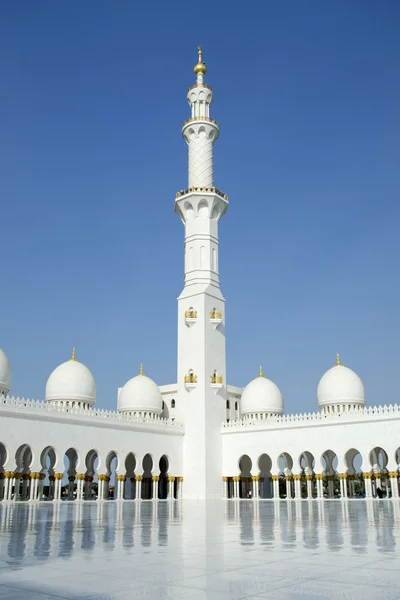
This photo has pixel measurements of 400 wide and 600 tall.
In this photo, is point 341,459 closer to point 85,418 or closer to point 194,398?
point 194,398

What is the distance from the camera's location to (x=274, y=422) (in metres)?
32.1

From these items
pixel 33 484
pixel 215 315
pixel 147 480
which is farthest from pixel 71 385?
pixel 215 315

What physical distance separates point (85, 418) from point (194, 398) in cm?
684

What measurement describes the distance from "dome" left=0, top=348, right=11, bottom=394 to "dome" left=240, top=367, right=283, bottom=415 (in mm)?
14210

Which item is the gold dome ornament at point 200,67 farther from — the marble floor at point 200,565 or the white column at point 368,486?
the marble floor at point 200,565

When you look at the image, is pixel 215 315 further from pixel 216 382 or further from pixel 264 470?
pixel 264 470

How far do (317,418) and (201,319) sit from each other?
8.26m

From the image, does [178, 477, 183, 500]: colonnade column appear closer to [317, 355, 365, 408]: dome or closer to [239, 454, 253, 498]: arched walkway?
[239, 454, 253, 498]: arched walkway

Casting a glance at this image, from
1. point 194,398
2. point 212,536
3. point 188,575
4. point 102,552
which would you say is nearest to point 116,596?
point 188,575

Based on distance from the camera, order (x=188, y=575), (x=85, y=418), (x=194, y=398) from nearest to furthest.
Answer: (x=188, y=575) < (x=85, y=418) < (x=194, y=398)

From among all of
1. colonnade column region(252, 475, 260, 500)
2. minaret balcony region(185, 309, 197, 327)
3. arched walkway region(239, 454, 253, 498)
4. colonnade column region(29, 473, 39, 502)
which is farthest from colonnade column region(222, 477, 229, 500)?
colonnade column region(29, 473, 39, 502)

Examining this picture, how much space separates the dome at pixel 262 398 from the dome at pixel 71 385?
9503 mm

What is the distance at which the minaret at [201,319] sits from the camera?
107 feet

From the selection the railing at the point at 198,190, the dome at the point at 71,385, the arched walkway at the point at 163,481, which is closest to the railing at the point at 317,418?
the arched walkway at the point at 163,481
